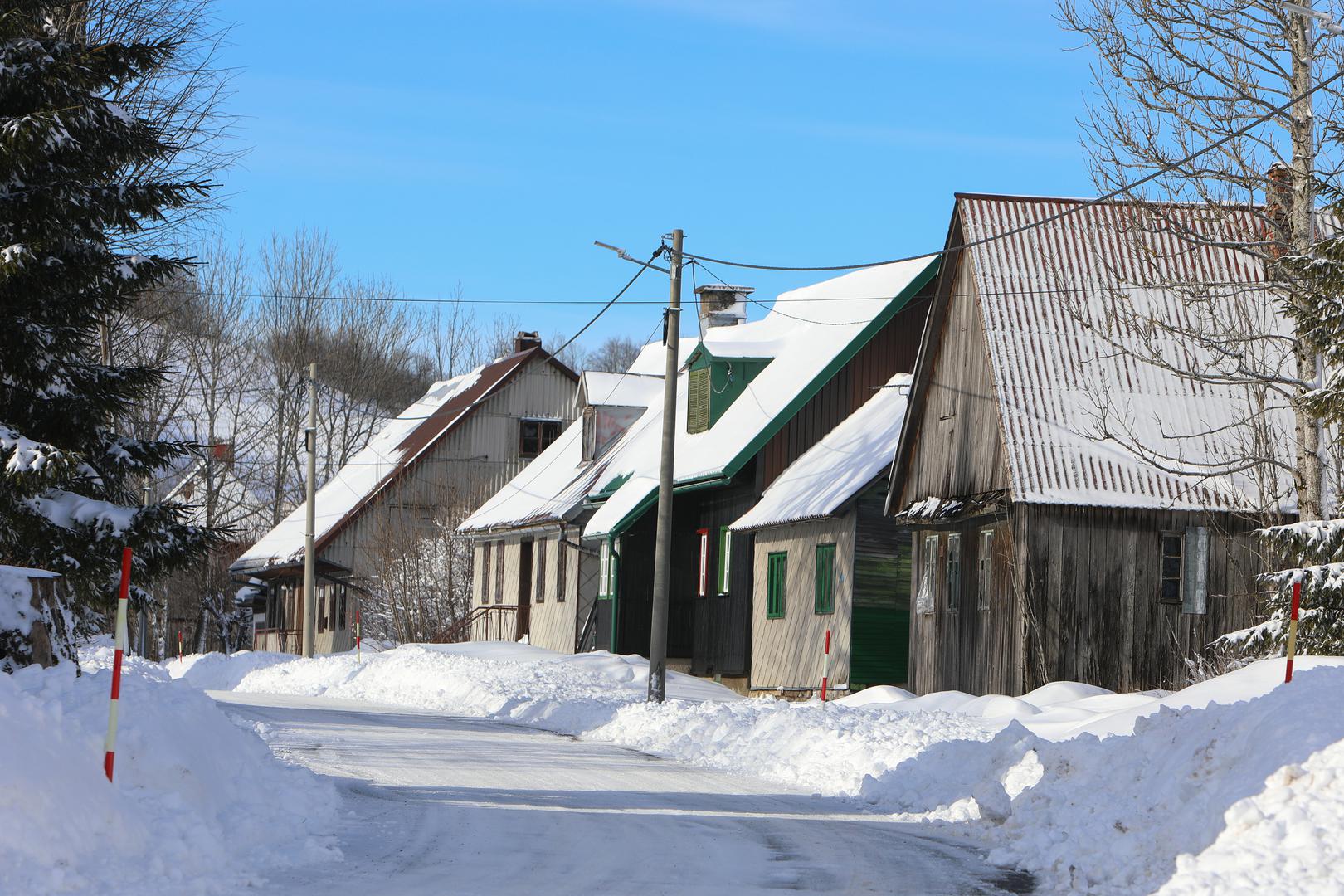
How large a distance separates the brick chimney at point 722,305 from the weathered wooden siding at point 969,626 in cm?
1655

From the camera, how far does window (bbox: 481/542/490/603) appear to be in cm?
4572

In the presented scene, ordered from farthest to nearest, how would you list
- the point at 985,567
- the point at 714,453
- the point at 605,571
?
the point at 605,571, the point at 714,453, the point at 985,567

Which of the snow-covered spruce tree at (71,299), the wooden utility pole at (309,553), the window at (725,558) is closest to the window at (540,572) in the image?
the wooden utility pole at (309,553)

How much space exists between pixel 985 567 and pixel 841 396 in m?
8.45

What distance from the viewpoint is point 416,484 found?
4991 cm

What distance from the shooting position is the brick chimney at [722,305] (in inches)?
1640

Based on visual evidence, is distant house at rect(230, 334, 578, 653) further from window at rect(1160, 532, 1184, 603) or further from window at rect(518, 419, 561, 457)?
window at rect(1160, 532, 1184, 603)

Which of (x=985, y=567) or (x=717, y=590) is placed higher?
(x=985, y=567)

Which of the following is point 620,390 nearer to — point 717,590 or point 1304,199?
point 717,590

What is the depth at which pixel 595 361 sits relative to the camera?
338 feet

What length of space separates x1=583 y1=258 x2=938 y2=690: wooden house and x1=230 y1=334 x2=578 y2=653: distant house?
36.4ft

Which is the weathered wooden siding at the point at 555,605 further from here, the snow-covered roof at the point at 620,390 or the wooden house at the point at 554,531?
the snow-covered roof at the point at 620,390

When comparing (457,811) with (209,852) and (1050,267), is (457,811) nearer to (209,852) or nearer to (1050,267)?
(209,852)

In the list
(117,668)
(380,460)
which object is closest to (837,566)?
(117,668)
